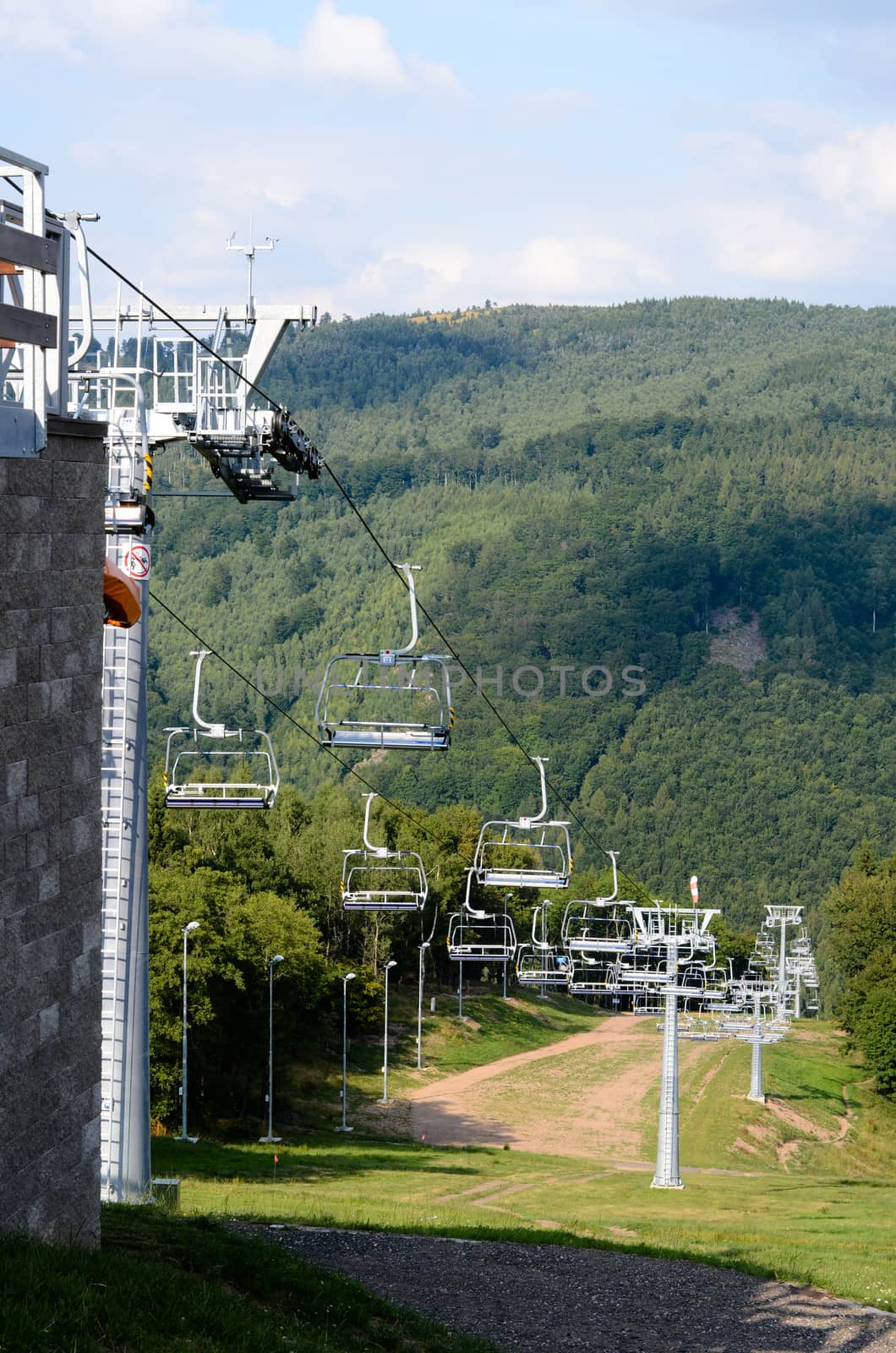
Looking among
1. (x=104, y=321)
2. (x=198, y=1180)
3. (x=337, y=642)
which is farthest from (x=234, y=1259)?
(x=337, y=642)

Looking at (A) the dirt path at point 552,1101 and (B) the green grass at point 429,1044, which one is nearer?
(A) the dirt path at point 552,1101

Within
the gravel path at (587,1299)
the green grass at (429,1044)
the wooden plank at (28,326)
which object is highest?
the wooden plank at (28,326)

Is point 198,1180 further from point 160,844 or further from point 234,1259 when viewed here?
point 160,844

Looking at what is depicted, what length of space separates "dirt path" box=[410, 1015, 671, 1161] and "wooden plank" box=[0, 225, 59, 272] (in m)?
46.0

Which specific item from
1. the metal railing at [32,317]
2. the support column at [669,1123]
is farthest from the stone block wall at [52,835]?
the support column at [669,1123]

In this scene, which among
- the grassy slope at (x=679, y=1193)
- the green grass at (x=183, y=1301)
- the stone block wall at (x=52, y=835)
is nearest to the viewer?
the green grass at (x=183, y=1301)

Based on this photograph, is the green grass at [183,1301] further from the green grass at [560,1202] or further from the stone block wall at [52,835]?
the green grass at [560,1202]

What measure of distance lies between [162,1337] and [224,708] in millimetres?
154134

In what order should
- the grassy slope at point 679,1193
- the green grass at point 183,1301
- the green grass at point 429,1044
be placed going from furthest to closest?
the green grass at point 429,1044 → the grassy slope at point 679,1193 → the green grass at point 183,1301

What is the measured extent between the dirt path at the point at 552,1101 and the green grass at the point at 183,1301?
39712 mm

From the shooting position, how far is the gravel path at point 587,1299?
54.6 feet

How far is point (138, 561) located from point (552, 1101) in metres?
48.8

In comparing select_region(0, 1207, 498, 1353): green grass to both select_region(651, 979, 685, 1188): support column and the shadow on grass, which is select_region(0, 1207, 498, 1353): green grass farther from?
select_region(651, 979, 685, 1188): support column

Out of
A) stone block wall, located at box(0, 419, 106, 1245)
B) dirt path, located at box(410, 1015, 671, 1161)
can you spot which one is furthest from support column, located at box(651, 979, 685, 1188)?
stone block wall, located at box(0, 419, 106, 1245)
